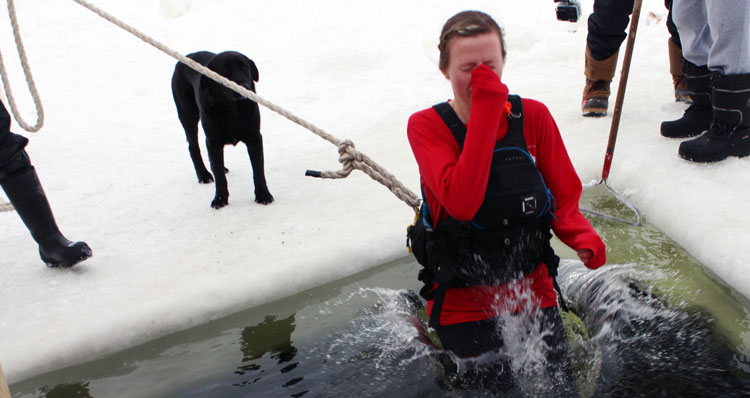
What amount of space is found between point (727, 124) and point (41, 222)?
3785mm

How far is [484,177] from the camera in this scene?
5.44ft

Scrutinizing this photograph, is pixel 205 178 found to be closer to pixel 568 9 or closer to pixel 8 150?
pixel 8 150

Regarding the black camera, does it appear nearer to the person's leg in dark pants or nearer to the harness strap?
the harness strap

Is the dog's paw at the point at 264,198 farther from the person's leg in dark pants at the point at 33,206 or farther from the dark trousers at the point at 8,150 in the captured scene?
the dark trousers at the point at 8,150

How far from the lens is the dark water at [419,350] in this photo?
1.97 meters

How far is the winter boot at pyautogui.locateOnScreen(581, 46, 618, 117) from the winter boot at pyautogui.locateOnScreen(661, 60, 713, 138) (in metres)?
0.63

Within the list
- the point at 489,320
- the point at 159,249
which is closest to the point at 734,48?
the point at 489,320

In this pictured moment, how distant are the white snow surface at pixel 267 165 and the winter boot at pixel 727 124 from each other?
9cm

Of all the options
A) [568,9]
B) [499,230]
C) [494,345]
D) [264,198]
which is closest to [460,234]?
[499,230]

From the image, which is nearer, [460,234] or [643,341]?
[460,234]

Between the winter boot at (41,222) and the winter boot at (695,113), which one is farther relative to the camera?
the winter boot at (695,113)

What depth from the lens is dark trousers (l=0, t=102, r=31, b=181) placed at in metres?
2.73

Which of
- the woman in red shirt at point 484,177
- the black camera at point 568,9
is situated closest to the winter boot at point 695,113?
the black camera at point 568,9

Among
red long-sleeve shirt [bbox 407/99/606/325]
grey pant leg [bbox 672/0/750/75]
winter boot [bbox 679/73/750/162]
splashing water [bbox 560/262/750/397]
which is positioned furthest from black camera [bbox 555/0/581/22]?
red long-sleeve shirt [bbox 407/99/606/325]
